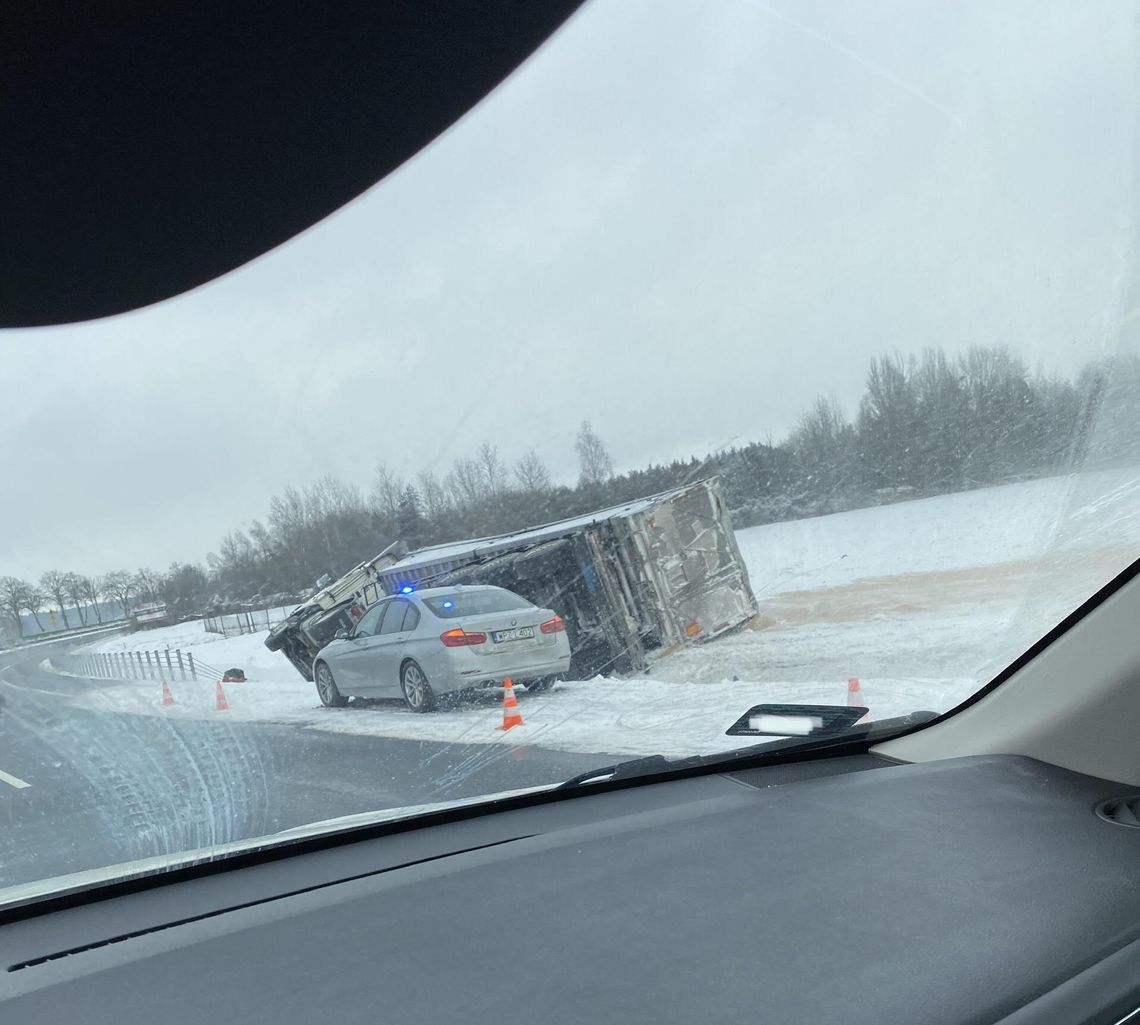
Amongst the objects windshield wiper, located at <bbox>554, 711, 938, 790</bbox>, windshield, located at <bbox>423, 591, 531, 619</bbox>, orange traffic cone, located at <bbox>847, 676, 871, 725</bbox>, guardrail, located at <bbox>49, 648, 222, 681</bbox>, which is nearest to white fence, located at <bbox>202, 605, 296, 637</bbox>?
guardrail, located at <bbox>49, 648, 222, 681</bbox>

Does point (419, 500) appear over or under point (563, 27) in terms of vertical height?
under

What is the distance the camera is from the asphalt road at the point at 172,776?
3.43 meters

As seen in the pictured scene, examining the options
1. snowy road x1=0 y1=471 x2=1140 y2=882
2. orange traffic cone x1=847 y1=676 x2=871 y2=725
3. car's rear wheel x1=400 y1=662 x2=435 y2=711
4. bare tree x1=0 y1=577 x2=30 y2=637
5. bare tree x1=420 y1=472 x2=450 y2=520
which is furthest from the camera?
car's rear wheel x1=400 y1=662 x2=435 y2=711

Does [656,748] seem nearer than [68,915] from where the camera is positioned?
No

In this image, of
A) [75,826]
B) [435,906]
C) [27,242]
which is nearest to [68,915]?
[75,826]

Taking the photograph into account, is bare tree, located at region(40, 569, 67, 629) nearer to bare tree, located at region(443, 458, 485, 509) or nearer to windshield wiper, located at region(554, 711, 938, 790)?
bare tree, located at region(443, 458, 485, 509)

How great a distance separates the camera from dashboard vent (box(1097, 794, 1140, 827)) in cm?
345

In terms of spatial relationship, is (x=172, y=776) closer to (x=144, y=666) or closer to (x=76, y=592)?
(x=144, y=666)

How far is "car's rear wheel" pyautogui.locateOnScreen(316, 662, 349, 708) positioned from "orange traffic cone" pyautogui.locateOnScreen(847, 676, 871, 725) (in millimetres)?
2233

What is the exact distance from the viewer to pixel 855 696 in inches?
174

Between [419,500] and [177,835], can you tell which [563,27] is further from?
[177,835]

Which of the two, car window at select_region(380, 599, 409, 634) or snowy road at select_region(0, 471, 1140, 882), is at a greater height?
car window at select_region(380, 599, 409, 634)

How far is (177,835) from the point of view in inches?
138

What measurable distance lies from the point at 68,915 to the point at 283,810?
0.84 m
